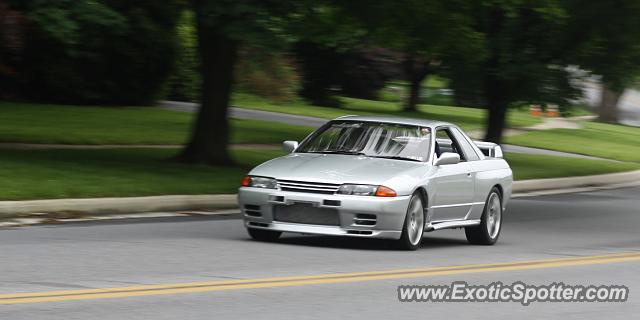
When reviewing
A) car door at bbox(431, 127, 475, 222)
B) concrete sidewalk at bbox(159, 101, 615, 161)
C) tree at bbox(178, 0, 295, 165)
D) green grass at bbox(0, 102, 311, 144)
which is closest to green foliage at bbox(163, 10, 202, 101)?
concrete sidewalk at bbox(159, 101, 615, 161)

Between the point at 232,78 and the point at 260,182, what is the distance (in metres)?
10.9

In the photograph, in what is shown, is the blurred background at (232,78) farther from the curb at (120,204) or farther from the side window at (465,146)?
the side window at (465,146)

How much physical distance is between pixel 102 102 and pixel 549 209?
67.4 feet

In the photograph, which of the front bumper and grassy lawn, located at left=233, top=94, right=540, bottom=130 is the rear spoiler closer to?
the front bumper

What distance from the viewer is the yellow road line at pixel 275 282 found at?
346 inches

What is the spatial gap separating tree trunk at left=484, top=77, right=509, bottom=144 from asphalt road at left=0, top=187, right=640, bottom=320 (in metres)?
12.1

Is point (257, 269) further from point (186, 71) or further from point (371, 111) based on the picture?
point (371, 111)

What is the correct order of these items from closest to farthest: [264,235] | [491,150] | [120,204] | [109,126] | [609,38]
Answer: [264,235]
[491,150]
[120,204]
[609,38]
[109,126]

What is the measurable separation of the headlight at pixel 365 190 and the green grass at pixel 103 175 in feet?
16.5

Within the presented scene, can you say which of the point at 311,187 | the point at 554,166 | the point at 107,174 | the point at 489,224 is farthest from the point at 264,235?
the point at 554,166

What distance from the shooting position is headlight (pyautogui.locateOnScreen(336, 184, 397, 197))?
12.2 m

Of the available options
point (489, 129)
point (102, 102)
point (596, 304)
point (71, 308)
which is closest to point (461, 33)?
point (489, 129)

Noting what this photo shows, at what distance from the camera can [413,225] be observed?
12.9m

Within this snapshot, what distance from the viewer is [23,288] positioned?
912 centimetres
